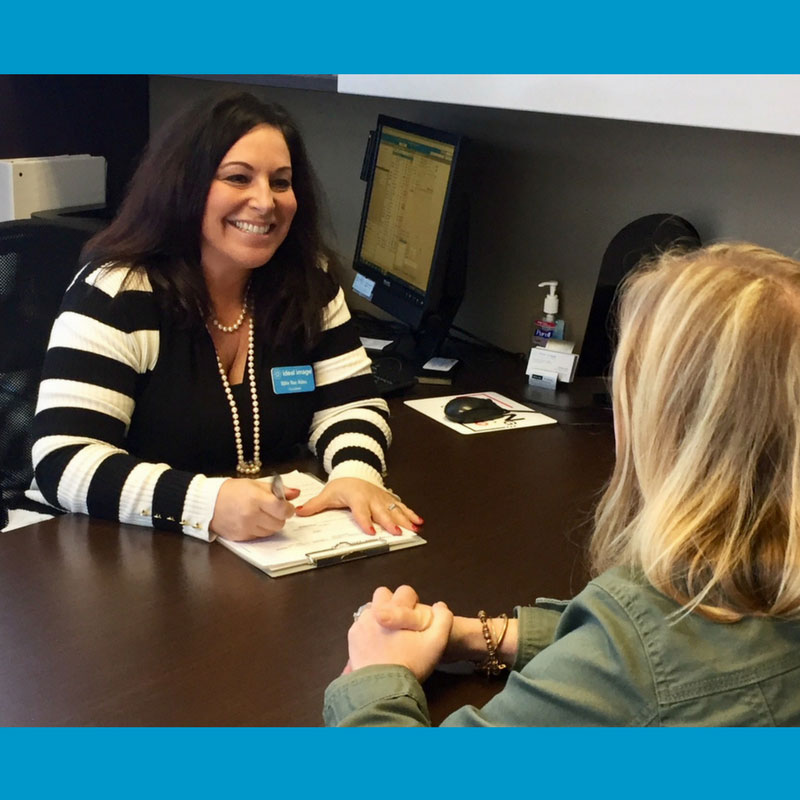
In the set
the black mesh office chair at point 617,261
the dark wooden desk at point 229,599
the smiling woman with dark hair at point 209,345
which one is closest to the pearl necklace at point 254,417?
the smiling woman with dark hair at point 209,345

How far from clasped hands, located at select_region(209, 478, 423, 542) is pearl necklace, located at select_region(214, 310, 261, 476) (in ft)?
0.58

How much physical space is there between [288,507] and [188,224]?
533 millimetres

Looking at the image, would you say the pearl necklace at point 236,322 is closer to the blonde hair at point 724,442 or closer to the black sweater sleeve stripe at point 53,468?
the black sweater sleeve stripe at point 53,468

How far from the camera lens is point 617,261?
1932 mm

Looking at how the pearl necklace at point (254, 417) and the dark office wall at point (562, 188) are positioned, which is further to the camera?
the dark office wall at point (562, 188)

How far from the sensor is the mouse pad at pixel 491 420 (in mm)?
1747

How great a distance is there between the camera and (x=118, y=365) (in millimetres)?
1438

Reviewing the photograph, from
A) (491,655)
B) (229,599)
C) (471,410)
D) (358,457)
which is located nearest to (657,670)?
(491,655)

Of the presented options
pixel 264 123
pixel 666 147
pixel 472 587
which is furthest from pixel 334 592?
pixel 666 147

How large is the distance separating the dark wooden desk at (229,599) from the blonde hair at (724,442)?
300 mm

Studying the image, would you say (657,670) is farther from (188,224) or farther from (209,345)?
(188,224)

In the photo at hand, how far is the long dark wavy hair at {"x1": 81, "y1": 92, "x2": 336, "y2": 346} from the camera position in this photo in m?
1.53

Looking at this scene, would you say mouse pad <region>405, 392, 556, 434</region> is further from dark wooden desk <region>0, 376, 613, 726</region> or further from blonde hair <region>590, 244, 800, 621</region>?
blonde hair <region>590, 244, 800, 621</region>

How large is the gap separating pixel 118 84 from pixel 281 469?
1.86 meters
